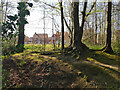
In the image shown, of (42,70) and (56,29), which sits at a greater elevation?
(56,29)

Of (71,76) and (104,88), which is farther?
(71,76)

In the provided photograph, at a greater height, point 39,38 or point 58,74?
point 39,38

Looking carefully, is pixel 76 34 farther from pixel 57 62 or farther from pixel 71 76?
pixel 71 76

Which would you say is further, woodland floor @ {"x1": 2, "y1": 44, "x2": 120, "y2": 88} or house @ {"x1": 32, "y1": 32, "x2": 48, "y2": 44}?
house @ {"x1": 32, "y1": 32, "x2": 48, "y2": 44}

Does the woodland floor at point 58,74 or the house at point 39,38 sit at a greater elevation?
the house at point 39,38

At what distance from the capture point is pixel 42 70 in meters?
3.92

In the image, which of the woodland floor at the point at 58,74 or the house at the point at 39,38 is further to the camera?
the house at the point at 39,38

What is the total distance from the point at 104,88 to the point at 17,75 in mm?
2878

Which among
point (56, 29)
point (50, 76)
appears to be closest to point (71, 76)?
point (50, 76)

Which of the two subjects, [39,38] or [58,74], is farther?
[39,38]

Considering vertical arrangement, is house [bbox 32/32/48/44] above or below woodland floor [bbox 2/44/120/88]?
above

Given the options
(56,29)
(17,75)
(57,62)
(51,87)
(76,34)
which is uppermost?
(56,29)

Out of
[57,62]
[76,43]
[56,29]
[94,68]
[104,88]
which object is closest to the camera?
[104,88]

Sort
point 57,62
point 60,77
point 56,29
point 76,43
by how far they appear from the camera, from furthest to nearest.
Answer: point 56,29, point 76,43, point 57,62, point 60,77
